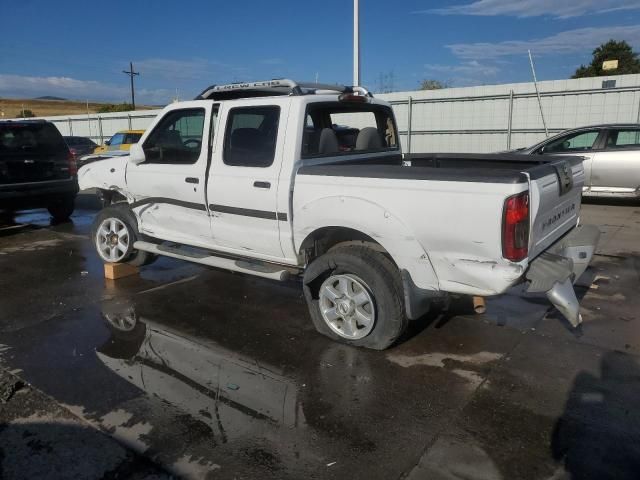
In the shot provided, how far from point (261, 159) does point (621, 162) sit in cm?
846

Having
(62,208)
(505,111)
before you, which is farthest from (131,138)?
(505,111)

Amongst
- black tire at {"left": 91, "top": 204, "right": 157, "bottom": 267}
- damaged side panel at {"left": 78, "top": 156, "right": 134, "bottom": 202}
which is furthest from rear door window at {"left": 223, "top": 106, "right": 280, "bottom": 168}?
black tire at {"left": 91, "top": 204, "right": 157, "bottom": 267}

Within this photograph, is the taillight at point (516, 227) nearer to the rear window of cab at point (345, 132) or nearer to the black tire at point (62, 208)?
the rear window of cab at point (345, 132)

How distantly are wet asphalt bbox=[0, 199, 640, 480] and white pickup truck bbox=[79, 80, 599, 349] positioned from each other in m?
0.49

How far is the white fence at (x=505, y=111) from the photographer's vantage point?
14.4 metres

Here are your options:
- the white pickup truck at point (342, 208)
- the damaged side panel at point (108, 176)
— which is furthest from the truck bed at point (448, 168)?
the damaged side panel at point (108, 176)

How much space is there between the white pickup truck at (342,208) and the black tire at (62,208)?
14.1 feet

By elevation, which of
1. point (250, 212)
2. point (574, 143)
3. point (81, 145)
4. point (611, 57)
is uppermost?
point (611, 57)

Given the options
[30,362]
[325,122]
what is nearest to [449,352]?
[325,122]

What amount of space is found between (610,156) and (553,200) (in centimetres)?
767

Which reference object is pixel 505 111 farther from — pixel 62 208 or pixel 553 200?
pixel 553 200

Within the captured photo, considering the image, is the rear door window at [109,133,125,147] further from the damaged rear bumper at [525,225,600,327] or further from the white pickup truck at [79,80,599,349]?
the damaged rear bumper at [525,225,600,327]

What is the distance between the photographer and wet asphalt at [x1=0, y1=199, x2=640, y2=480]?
2836 mm

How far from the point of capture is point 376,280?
388 centimetres
